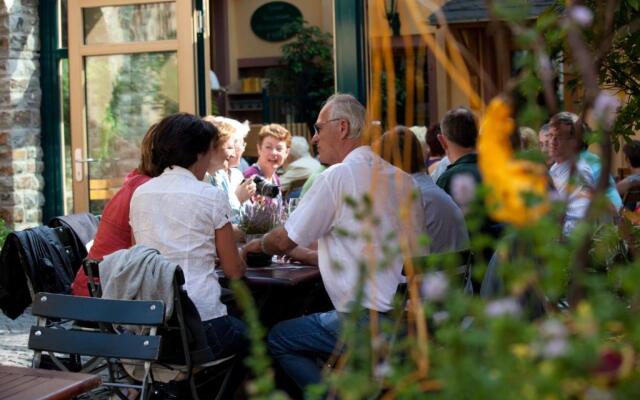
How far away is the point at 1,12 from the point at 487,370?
8.06m

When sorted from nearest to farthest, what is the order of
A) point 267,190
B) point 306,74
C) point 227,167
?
point 267,190, point 227,167, point 306,74

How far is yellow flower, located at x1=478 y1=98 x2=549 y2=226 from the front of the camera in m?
1.22

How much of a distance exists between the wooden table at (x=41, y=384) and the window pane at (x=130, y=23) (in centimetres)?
570

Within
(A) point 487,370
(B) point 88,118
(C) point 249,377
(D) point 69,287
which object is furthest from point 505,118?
(B) point 88,118

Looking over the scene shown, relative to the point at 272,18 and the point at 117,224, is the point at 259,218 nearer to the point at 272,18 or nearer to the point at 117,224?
the point at 117,224

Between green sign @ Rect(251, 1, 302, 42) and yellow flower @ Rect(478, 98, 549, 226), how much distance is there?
45.4 feet

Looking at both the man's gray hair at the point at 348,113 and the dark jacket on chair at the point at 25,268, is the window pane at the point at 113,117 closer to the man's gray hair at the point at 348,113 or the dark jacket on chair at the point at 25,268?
the dark jacket on chair at the point at 25,268

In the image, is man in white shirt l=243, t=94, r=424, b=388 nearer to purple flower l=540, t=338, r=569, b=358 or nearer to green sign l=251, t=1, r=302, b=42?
purple flower l=540, t=338, r=569, b=358

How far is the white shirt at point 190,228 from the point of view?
12.9 feet

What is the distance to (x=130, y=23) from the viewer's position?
842 cm

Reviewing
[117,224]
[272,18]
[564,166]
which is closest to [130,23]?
[564,166]

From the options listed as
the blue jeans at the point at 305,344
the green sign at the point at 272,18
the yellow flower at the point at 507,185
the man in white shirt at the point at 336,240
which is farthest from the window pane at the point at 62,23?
the yellow flower at the point at 507,185

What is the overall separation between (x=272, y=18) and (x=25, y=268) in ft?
35.3

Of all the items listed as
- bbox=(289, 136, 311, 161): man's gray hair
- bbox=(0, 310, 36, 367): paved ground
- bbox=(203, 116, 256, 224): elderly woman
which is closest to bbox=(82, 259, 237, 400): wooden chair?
bbox=(203, 116, 256, 224): elderly woman
